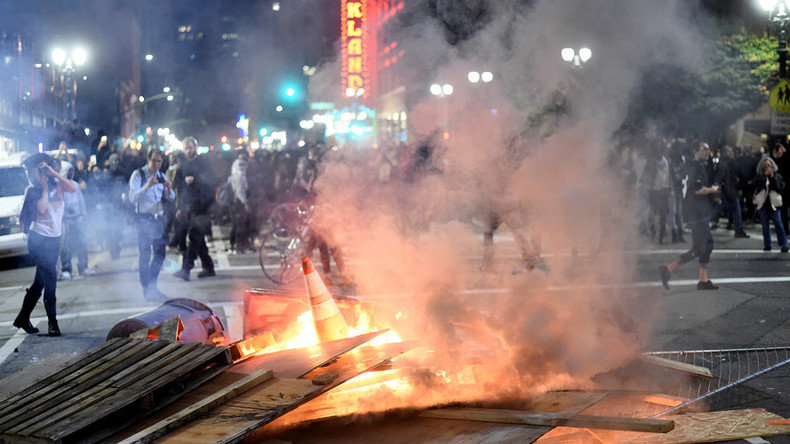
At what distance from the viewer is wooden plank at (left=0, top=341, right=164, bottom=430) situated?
12.4 ft

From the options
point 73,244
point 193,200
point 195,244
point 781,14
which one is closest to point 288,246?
point 195,244

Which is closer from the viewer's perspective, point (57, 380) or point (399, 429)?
point (399, 429)

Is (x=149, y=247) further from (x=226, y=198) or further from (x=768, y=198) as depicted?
(x=768, y=198)

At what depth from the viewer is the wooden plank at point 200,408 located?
3.39 metres

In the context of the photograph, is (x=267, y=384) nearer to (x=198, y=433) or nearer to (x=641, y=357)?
(x=198, y=433)

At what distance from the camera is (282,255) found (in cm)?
1037

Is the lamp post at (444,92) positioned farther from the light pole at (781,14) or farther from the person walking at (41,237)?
the light pole at (781,14)

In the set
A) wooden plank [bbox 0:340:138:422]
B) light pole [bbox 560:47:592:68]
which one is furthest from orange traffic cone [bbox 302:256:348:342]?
light pole [bbox 560:47:592:68]

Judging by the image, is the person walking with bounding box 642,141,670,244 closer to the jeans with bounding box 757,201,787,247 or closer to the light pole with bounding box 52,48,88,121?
the jeans with bounding box 757,201,787,247

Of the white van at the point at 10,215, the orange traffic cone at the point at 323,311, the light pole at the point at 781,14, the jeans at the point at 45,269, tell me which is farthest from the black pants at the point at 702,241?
the white van at the point at 10,215

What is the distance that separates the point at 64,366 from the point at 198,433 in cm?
149

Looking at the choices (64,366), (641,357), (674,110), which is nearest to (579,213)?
(641,357)

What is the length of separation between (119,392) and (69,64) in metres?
25.1

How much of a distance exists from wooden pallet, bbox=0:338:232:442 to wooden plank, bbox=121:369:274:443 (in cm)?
25
